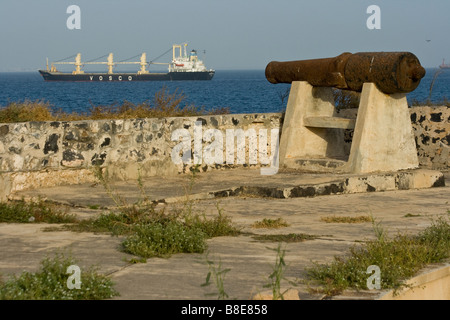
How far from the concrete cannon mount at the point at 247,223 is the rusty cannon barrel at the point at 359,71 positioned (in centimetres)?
139

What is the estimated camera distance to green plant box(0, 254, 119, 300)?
455 cm

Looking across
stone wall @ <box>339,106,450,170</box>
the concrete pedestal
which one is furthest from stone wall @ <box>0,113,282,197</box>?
stone wall @ <box>339,106,450,170</box>

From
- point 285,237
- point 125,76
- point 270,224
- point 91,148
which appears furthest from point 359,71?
point 125,76

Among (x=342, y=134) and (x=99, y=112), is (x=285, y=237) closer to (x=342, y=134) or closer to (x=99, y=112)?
(x=99, y=112)

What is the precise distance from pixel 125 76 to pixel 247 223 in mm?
156417

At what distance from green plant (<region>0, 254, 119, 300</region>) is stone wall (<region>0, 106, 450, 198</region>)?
477 centimetres

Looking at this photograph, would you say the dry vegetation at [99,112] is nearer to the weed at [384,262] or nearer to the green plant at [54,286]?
the green plant at [54,286]

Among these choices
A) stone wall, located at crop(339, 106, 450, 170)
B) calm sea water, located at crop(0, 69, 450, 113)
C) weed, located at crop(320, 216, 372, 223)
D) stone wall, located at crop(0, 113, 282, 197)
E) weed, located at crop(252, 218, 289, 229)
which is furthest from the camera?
calm sea water, located at crop(0, 69, 450, 113)

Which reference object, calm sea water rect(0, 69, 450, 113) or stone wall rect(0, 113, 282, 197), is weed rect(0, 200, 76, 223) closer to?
stone wall rect(0, 113, 282, 197)

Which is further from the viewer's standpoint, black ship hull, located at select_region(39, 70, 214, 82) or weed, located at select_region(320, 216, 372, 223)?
black ship hull, located at select_region(39, 70, 214, 82)

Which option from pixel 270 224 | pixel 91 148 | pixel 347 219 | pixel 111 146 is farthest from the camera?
pixel 111 146

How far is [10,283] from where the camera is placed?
4676mm

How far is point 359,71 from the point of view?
1148 centimetres
